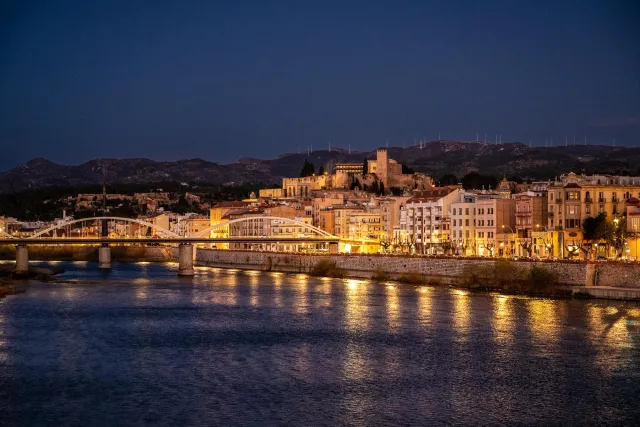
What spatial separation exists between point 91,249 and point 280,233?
26.1 metres

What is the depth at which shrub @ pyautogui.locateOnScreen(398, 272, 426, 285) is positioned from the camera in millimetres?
59394

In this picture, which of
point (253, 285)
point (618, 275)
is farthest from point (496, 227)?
point (618, 275)

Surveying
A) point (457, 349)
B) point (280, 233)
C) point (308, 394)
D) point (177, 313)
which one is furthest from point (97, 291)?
point (280, 233)

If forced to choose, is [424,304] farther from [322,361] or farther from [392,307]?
[322,361]

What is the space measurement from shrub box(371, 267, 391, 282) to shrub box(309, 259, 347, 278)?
440 cm

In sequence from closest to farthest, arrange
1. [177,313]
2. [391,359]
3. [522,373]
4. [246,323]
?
1. [522,373]
2. [391,359]
3. [246,323]
4. [177,313]

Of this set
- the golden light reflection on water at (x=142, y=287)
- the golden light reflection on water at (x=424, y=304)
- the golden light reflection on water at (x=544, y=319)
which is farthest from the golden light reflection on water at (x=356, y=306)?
the golden light reflection on water at (x=142, y=287)

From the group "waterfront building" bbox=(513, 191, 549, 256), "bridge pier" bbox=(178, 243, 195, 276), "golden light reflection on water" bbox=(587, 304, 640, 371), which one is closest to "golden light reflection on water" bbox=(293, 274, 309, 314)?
"bridge pier" bbox=(178, 243, 195, 276)

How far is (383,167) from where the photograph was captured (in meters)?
146

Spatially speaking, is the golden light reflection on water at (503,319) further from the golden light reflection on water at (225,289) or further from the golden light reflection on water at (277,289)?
the golden light reflection on water at (225,289)

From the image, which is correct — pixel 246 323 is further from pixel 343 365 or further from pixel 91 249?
pixel 91 249

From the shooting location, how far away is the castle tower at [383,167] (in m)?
145

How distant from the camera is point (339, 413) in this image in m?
24.5

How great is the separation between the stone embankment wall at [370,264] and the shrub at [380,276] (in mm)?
261
